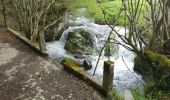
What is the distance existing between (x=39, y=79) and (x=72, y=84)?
3.41 ft

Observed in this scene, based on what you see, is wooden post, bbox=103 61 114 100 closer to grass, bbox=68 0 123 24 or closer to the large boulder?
the large boulder

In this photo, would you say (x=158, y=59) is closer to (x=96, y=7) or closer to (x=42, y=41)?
(x=42, y=41)

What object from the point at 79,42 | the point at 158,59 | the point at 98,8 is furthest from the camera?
the point at 98,8

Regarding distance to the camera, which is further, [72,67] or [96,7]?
[96,7]

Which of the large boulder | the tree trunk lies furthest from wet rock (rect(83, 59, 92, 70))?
the tree trunk

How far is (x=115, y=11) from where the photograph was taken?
18.0 meters

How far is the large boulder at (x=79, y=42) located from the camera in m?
13.3

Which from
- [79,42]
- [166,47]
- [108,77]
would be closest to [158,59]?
[166,47]

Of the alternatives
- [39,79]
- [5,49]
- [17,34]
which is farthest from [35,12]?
[39,79]

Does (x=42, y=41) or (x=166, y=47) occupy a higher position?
(x=42, y=41)

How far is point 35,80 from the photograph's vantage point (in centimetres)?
795

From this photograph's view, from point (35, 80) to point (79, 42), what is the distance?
600 cm

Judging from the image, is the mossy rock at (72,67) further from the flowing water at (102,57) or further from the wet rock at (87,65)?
the wet rock at (87,65)

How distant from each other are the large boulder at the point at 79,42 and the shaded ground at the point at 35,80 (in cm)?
359
